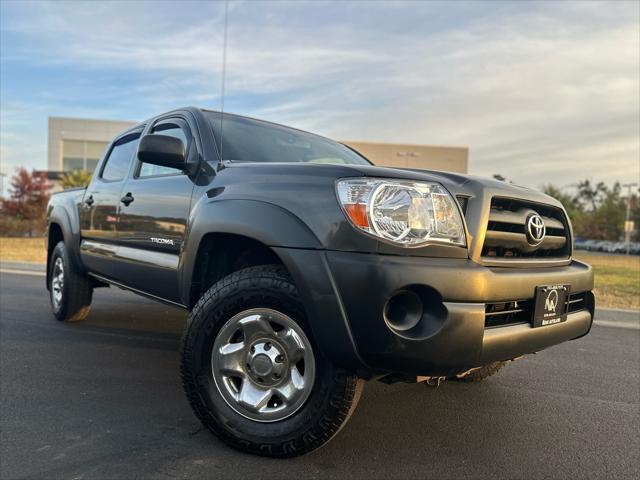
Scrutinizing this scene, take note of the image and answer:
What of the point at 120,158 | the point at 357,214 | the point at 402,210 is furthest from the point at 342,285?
the point at 120,158

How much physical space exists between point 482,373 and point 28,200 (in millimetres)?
30827

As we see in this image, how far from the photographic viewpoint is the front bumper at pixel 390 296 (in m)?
2.17

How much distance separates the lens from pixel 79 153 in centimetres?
5056

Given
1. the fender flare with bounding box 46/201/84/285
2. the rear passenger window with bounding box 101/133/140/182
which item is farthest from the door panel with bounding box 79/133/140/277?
the fender flare with bounding box 46/201/84/285

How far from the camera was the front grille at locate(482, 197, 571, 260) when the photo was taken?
2490 millimetres

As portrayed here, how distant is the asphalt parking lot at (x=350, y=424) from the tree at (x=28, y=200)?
2714 cm

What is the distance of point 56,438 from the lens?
267 cm

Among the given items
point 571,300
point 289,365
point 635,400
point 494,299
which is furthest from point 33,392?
point 635,400

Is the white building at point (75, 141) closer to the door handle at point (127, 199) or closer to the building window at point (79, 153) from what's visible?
the building window at point (79, 153)

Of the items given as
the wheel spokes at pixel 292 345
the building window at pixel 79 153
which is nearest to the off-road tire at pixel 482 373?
the wheel spokes at pixel 292 345

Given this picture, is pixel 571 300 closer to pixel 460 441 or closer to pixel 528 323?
pixel 528 323

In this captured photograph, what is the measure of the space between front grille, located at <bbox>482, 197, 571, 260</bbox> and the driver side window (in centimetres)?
204

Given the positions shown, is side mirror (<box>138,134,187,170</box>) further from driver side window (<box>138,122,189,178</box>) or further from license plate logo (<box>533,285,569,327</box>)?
license plate logo (<box>533,285,569,327</box>)

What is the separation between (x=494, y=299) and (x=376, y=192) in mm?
683
